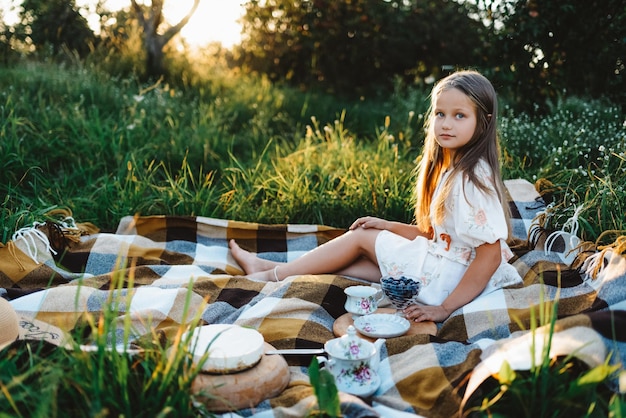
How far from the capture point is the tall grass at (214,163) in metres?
4.36

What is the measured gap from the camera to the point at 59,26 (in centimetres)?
838

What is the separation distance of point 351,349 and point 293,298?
82 cm

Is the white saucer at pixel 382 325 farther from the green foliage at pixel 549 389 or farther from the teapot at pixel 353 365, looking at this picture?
the green foliage at pixel 549 389

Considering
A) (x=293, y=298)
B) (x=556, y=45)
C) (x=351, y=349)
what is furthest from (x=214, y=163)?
(x=351, y=349)

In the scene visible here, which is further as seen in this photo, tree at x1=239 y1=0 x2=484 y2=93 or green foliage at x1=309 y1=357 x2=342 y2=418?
tree at x1=239 y1=0 x2=484 y2=93

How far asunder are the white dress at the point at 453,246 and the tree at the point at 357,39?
5106 mm

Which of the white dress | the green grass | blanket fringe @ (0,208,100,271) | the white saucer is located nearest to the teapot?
the white saucer

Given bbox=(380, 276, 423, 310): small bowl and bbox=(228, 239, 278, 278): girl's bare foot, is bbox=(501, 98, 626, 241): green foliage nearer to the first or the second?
bbox=(380, 276, 423, 310): small bowl

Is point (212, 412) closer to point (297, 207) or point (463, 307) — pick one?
point (463, 307)

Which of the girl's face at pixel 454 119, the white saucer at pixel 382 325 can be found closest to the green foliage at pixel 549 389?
the white saucer at pixel 382 325

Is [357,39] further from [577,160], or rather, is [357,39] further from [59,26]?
[577,160]

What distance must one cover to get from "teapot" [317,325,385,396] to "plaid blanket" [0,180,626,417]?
0.25 ft

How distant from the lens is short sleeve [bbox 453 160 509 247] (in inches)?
118

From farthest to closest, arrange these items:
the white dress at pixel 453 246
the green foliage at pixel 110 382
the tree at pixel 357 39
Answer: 1. the tree at pixel 357 39
2. the white dress at pixel 453 246
3. the green foliage at pixel 110 382
